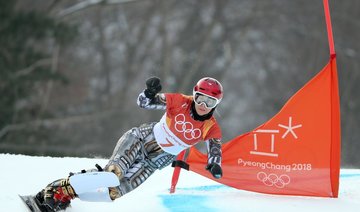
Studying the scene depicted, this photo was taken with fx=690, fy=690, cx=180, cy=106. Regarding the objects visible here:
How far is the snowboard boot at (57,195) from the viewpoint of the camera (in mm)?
5105

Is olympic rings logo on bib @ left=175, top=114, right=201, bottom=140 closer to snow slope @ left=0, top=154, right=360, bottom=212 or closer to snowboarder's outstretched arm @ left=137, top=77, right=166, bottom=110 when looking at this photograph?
snowboarder's outstretched arm @ left=137, top=77, right=166, bottom=110

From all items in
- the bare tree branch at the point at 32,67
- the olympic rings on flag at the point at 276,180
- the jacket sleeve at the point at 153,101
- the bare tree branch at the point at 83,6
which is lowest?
the olympic rings on flag at the point at 276,180

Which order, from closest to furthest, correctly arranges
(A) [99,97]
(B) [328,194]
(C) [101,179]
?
(C) [101,179], (B) [328,194], (A) [99,97]

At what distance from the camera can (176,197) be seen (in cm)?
594

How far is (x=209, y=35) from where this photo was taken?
2858cm

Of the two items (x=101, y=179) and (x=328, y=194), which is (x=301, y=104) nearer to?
(x=328, y=194)

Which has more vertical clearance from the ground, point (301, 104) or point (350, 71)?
point (350, 71)

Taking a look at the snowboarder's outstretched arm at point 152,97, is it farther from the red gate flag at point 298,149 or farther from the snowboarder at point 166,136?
the red gate flag at point 298,149

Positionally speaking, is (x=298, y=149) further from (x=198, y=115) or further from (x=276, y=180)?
(x=198, y=115)

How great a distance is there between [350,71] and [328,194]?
23.3m

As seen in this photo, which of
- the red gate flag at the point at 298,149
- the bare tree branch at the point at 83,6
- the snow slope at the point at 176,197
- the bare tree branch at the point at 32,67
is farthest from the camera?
the bare tree branch at the point at 83,6

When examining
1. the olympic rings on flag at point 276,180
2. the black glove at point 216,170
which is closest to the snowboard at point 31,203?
the black glove at point 216,170

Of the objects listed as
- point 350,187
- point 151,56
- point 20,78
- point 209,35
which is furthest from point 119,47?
point 350,187

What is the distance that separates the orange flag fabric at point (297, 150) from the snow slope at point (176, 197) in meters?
0.13
